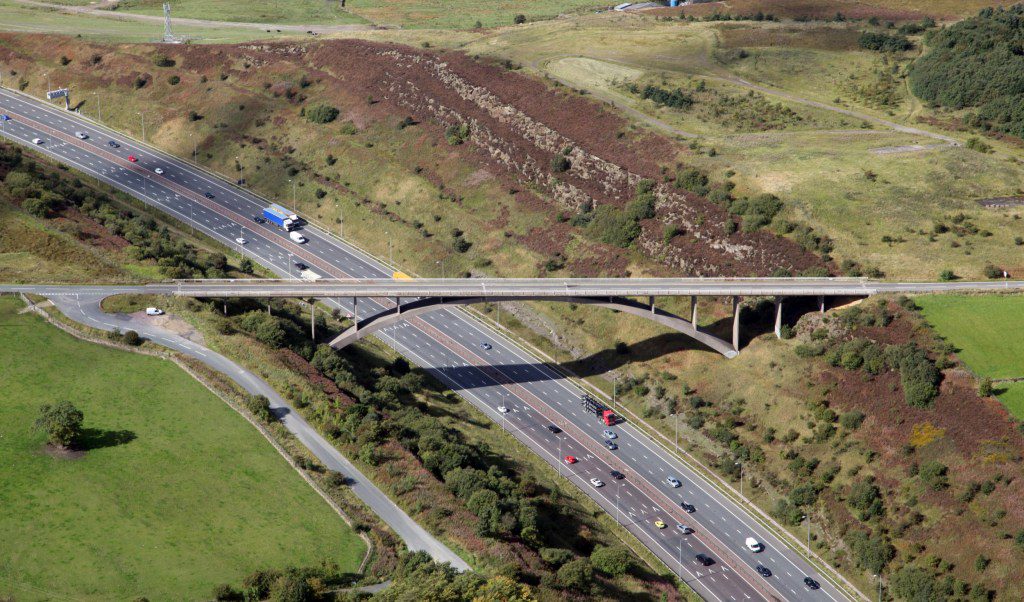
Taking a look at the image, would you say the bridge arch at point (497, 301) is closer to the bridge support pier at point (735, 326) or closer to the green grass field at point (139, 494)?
the bridge support pier at point (735, 326)

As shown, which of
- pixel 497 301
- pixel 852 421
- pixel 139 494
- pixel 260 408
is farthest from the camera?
pixel 497 301

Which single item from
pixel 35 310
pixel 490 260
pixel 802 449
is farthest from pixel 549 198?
pixel 35 310

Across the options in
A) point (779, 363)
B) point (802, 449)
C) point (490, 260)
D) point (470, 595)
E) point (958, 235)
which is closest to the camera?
point (470, 595)

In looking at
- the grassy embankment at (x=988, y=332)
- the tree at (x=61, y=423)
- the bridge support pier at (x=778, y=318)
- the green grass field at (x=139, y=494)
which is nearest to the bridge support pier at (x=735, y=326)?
the bridge support pier at (x=778, y=318)

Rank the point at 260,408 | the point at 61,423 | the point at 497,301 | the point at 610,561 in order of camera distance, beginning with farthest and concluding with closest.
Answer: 1. the point at 497,301
2. the point at 260,408
3. the point at 610,561
4. the point at 61,423

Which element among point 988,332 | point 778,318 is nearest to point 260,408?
point 778,318

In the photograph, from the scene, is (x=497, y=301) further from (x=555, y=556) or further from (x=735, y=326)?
(x=555, y=556)

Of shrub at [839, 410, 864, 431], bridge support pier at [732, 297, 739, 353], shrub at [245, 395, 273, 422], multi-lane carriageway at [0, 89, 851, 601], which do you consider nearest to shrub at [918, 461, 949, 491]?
shrub at [839, 410, 864, 431]

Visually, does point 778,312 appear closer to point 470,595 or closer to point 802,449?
point 802,449
